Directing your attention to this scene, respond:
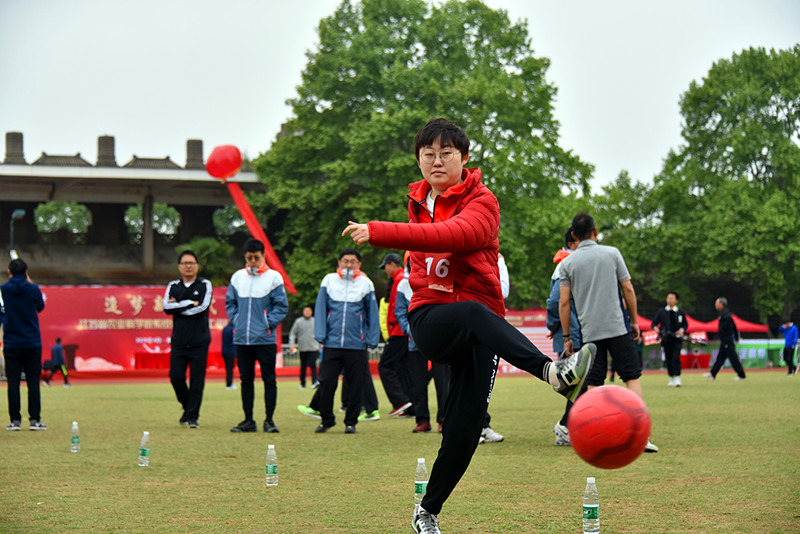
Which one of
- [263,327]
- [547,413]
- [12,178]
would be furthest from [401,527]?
[12,178]

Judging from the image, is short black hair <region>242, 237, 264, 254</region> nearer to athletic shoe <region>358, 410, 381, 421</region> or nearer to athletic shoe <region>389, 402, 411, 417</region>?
athletic shoe <region>358, 410, 381, 421</region>

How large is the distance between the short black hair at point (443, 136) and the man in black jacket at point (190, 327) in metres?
8.13

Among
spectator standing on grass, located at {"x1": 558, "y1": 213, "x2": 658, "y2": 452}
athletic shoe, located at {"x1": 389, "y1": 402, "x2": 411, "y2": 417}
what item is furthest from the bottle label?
athletic shoe, located at {"x1": 389, "y1": 402, "x2": 411, "y2": 417}

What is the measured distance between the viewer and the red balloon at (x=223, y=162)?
2477cm

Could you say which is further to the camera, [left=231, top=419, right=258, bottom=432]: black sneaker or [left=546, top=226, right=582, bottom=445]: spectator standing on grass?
[left=231, top=419, right=258, bottom=432]: black sneaker

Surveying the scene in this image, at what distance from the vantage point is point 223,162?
2498 centimetres

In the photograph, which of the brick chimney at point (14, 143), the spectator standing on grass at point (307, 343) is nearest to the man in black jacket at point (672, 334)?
the spectator standing on grass at point (307, 343)

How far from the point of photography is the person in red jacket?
501cm

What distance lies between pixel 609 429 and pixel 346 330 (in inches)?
299

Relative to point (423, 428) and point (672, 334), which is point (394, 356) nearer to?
point (423, 428)

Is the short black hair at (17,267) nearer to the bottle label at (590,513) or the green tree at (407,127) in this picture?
the bottle label at (590,513)

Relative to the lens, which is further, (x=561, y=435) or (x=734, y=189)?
(x=734, y=189)

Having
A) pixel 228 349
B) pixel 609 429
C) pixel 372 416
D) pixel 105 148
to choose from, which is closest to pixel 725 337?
pixel 228 349

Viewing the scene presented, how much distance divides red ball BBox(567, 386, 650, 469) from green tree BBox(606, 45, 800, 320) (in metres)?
44.9
